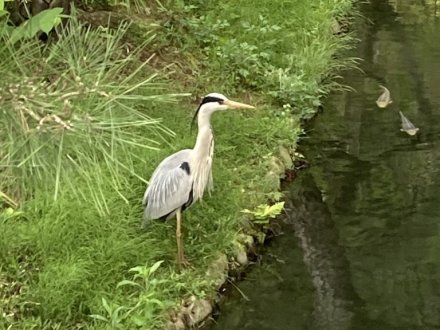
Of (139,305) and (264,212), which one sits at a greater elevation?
(139,305)

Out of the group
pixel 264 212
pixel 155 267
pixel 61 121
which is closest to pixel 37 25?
pixel 61 121

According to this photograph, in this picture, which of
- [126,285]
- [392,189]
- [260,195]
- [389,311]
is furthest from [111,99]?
[392,189]

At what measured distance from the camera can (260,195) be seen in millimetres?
4762

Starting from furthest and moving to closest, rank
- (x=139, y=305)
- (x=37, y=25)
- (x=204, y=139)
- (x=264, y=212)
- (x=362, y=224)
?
(x=362, y=224), (x=264, y=212), (x=204, y=139), (x=139, y=305), (x=37, y=25)

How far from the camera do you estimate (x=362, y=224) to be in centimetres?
471

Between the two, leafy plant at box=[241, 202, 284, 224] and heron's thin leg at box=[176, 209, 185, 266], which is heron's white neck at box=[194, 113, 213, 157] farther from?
leafy plant at box=[241, 202, 284, 224]

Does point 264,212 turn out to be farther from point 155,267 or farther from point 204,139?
point 155,267

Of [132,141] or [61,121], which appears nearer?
[61,121]

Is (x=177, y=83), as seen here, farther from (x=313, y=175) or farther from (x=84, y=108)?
(x=84, y=108)

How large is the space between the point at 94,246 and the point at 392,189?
2.11 metres

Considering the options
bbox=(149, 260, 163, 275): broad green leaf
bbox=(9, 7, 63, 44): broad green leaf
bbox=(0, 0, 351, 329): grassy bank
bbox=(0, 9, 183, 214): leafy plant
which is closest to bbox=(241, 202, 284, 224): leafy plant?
bbox=(0, 0, 351, 329): grassy bank

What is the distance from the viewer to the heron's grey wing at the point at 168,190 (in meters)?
3.82

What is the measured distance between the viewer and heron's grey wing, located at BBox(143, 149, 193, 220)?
12.5ft

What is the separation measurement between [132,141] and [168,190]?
1.75m
